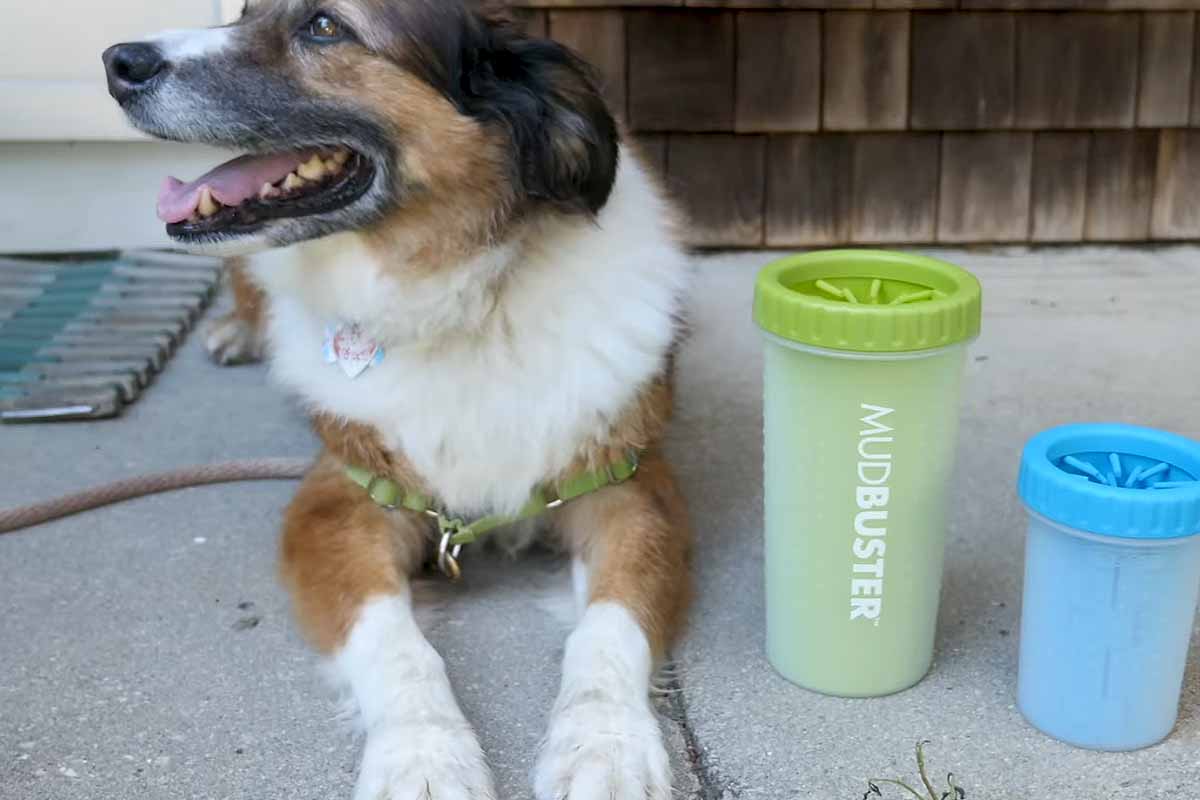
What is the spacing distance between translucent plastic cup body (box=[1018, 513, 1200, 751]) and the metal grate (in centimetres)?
226

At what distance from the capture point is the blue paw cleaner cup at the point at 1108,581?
1.76 metres

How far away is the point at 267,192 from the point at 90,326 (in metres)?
1.74

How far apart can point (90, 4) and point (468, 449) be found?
2.69 m

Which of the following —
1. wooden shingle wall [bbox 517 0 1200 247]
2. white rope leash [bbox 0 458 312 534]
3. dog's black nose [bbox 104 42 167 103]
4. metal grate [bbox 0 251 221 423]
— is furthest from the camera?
wooden shingle wall [bbox 517 0 1200 247]

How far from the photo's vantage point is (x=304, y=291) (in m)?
2.36

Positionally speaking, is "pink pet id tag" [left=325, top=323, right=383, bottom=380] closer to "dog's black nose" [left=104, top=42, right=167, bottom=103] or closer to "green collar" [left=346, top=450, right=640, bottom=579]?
"green collar" [left=346, top=450, right=640, bottom=579]

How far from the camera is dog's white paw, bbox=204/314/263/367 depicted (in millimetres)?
3605

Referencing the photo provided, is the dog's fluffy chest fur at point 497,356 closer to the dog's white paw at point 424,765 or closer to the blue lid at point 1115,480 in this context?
the dog's white paw at point 424,765

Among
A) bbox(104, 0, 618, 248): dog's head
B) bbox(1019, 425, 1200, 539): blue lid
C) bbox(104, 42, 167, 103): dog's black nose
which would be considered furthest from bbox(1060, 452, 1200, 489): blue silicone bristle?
bbox(104, 42, 167, 103): dog's black nose

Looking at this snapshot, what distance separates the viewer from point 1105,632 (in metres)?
1.85

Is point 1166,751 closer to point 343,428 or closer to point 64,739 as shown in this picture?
point 343,428

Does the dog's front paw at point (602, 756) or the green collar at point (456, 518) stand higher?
the green collar at point (456, 518)

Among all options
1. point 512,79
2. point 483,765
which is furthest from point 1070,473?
point 512,79

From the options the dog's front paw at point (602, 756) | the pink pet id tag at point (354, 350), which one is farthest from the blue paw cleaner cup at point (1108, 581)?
the pink pet id tag at point (354, 350)
